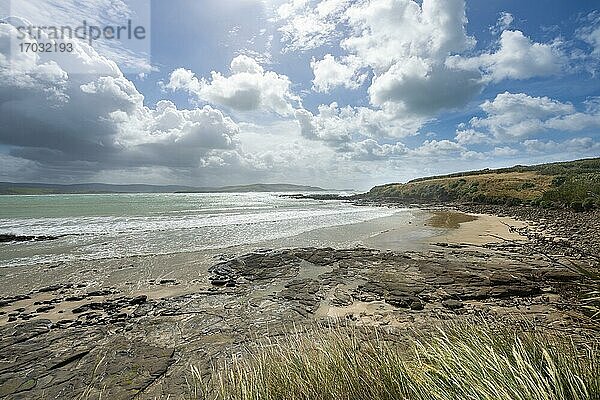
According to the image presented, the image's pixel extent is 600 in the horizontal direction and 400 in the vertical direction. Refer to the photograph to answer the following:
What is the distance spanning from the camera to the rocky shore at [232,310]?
5.53 m

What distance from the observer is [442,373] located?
234 centimetres

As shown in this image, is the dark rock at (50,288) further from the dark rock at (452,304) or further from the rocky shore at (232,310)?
the dark rock at (452,304)

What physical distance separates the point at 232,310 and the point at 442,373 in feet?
22.9

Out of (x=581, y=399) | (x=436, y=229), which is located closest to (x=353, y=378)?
(x=581, y=399)

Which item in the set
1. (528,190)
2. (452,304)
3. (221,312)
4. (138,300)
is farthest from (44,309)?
(528,190)

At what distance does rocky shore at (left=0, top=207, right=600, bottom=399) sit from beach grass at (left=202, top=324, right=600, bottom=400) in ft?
3.15

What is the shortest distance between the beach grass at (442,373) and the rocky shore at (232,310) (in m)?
0.96

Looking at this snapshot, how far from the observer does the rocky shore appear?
5.53 metres

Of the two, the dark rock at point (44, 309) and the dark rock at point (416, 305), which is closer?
the dark rock at point (416, 305)

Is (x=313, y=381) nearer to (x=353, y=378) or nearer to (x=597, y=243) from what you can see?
(x=353, y=378)

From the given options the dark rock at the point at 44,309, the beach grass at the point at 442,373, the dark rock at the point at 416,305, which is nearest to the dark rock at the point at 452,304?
the dark rock at the point at 416,305

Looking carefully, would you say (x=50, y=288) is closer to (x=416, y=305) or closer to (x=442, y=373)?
(x=416, y=305)

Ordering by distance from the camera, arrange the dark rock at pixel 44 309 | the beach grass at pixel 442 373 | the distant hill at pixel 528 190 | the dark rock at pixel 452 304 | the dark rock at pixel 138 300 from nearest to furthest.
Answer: the beach grass at pixel 442 373, the dark rock at pixel 452 304, the dark rock at pixel 44 309, the dark rock at pixel 138 300, the distant hill at pixel 528 190

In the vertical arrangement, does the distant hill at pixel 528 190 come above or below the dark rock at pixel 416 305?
above
